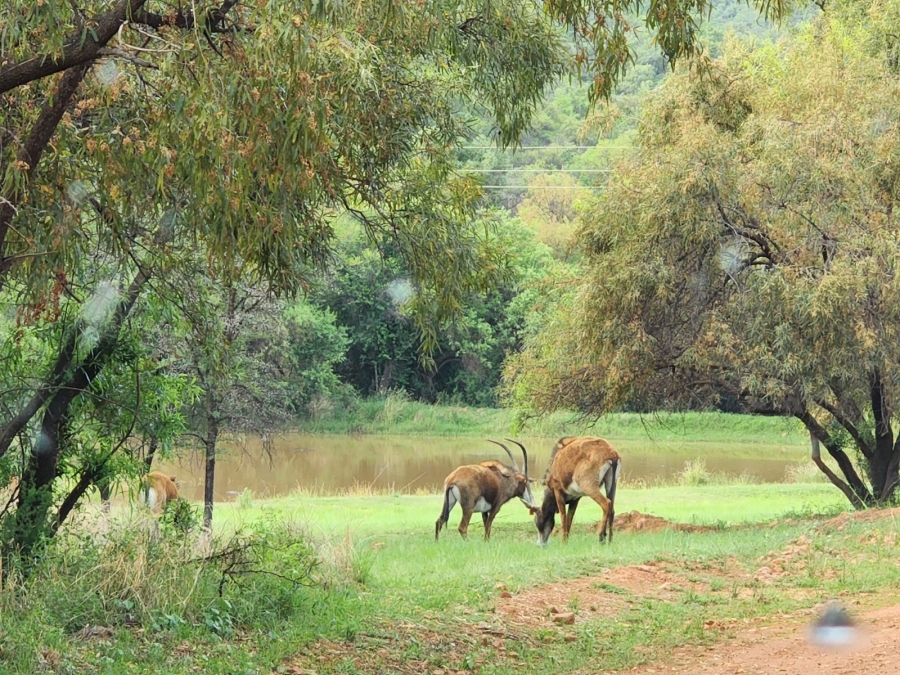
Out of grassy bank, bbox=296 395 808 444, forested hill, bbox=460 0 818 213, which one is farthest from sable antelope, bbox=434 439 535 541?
forested hill, bbox=460 0 818 213

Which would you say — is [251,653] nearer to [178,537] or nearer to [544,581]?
[178,537]

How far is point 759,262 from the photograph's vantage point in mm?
16281

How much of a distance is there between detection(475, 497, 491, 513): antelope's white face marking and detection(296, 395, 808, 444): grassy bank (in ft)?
94.7

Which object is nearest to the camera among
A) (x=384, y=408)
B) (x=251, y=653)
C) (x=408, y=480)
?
(x=251, y=653)

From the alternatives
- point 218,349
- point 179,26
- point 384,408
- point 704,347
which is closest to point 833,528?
point 704,347

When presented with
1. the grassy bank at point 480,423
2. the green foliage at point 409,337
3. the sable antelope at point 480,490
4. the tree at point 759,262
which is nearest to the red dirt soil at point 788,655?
the tree at point 759,262

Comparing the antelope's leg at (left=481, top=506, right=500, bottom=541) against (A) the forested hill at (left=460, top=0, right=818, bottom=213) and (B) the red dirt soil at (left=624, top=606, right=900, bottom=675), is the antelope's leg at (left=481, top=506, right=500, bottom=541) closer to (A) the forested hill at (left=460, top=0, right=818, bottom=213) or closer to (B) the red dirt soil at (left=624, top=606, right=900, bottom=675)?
(B) the red dirt soil at (left=624, top=606, right=900, bottom=675)

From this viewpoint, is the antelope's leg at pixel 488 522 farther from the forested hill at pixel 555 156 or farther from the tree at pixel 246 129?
the forested hill at pixel 555 156

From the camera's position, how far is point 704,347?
16219 mm

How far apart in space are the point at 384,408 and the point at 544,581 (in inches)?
1716

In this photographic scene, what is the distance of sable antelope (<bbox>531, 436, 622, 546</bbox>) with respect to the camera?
1553 centimetres

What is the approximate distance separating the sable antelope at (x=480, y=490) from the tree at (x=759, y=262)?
1558mm

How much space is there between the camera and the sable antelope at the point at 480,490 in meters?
16.5

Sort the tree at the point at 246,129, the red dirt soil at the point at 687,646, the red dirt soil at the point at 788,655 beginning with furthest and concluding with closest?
the red dirt soil at the point at 687,646 → the red dirt soil at the point at 788,655 → the tree at the point at 246,129
